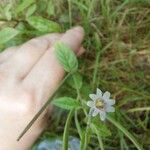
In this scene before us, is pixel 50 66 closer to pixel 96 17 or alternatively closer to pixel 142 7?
pixel 96 17

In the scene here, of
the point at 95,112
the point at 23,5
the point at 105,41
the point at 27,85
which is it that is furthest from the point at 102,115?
the point at 23,5

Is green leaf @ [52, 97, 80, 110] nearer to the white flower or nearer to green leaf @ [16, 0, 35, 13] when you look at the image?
the white flower

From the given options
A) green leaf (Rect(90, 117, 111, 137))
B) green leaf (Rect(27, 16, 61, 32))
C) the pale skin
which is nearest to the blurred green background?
green leaf (Rect(27, 16, 61, 32))

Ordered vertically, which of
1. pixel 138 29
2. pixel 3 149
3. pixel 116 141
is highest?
pixel 138 29

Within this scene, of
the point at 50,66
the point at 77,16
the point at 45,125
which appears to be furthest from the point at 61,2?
the point at 45,125

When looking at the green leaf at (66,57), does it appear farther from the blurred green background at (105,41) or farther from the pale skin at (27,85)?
the blurred green background at (105,41)

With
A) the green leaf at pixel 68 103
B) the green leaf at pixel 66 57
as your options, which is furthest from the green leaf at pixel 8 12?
the green leaf at pixel 68 103
